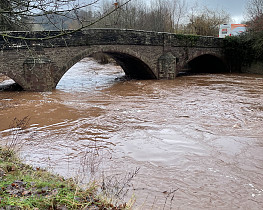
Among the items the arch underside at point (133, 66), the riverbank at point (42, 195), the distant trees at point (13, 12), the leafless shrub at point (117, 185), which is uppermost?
the distant trees at point (13, 12)

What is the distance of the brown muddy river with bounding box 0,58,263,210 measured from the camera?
388 centimetres

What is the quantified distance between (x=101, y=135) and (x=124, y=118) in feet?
5.17

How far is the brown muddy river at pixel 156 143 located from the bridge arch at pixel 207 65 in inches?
415

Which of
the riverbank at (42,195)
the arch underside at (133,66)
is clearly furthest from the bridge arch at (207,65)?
the riverbank at (42,195)

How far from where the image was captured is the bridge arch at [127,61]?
502 inches

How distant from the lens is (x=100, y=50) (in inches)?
538

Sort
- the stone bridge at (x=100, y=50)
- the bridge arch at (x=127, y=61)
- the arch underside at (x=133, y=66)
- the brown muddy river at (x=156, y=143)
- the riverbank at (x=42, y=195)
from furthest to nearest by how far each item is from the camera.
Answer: the arch underside at (x=133, y=66), the bridge arch at (x=127, y=61), the stone bridge at (x=100, y=50), the brown muddy river at (x=156, y=143), the riverbank at (x=42, y=195)

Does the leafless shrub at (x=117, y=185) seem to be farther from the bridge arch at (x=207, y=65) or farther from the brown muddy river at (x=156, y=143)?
the bridge arch at (x=207, y=65)

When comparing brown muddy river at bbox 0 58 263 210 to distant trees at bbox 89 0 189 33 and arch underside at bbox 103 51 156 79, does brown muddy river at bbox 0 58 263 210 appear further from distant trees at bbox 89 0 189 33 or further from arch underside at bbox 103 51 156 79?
distant trees at bbox 89 0 189 33

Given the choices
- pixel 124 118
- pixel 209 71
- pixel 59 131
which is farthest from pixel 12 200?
pixel 209 71

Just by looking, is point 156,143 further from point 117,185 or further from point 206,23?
point 206,23

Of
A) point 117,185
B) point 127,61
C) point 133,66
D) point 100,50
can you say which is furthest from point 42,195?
point 133,66

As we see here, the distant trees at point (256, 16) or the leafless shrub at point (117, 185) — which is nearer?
the leafless shrub at point (117, 185)

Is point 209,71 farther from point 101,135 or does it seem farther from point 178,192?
point 178,192
